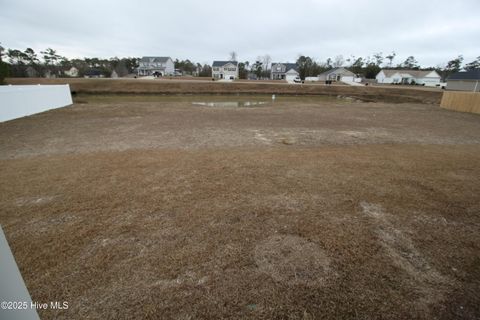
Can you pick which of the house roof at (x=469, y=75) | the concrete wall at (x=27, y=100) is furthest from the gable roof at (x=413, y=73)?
the concrete wall at (x=27, y=100)

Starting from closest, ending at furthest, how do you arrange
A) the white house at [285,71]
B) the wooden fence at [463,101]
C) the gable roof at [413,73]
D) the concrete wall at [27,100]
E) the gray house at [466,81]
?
the concrete wall at [27,100], the wooden fence at [463,101], the gray house at [466,81], the gable roof at [413,73], the white house at [285,71]

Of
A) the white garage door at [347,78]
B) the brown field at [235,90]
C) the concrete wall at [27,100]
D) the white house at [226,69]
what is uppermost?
the white house at [226,69]

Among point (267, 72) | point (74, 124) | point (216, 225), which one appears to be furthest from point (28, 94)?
point (267, 72)

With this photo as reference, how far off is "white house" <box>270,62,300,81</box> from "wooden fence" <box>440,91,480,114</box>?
50.0 meters

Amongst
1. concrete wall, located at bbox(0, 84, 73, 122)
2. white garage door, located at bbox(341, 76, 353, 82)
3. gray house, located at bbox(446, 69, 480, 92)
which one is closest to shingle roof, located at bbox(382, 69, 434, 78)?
white garage door, located at bbox(341, 76, 353, 82)

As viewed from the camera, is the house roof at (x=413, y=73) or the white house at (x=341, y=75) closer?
the house roof at (x=413, y=73)

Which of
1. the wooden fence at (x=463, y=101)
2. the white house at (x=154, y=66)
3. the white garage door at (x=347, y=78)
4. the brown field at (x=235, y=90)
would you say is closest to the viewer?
the wooden fence at (x=463, y=101)

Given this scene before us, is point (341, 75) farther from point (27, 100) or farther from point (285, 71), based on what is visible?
point (27, 100)

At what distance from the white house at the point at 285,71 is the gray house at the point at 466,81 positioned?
118 feet

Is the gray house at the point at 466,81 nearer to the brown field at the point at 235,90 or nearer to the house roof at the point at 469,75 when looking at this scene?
the house roof at the point at 469,75

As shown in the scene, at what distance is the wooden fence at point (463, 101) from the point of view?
1677 cm

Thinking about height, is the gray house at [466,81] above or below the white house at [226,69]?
below

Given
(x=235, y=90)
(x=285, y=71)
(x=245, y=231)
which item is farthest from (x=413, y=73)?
(x=245, y=231)

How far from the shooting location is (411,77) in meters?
58.6
